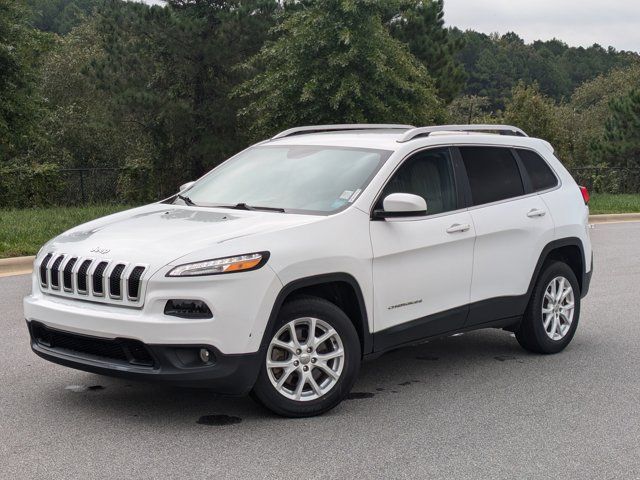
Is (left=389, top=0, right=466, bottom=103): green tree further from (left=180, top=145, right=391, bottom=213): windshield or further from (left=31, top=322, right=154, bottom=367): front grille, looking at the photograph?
(left=31, top=322, right=154, bottom=367): front grille

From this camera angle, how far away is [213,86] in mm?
33094

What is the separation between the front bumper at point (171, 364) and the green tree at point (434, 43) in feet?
109

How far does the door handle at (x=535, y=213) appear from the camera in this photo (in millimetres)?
7561

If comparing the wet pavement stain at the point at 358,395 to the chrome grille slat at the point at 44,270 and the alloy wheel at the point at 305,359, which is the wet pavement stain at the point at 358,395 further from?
the chrome grille slat at the point at 44,270

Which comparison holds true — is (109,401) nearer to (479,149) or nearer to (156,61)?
(479,149)

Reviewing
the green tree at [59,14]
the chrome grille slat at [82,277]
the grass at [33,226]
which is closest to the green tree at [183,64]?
the grass at [33,226]

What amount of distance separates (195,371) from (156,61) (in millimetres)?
29115

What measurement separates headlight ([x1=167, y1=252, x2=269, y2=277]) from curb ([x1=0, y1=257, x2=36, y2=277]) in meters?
7.71

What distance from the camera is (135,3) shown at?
107 feet

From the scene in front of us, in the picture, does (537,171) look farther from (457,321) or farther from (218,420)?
(218,420)

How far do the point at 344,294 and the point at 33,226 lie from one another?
36.4 feet

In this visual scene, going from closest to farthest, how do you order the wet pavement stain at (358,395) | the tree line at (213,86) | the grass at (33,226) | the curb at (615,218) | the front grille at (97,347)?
the front grille at (97,347) < the wet pavement stain at (358,395) < the grass at (33,226) < the tree line at (213,86) < the curb at (615,218)

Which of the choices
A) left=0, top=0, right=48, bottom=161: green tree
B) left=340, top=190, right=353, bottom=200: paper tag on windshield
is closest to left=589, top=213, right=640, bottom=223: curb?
left=0, top=0, right=48, bottom=161: green tree

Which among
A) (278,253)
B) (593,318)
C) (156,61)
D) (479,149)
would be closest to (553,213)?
(479,149)
